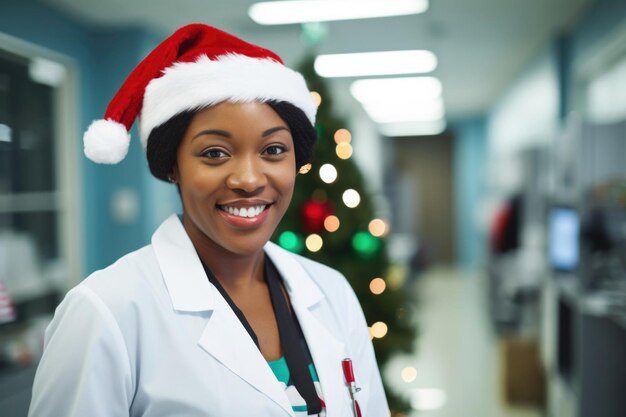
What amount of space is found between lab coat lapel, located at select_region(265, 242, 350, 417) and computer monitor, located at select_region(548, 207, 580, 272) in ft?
6.85

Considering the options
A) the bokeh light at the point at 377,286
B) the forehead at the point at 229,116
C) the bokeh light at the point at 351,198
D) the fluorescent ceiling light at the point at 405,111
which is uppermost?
the fluorescent ceiling light at the point at 405,111

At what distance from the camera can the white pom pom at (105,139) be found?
860mm

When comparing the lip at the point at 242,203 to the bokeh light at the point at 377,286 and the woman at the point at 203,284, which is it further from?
the bokeh light at the point at 377,286

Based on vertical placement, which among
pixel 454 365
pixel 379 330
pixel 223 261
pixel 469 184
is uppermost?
pixel 469 184

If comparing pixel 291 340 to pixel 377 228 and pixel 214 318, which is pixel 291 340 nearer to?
pixel 214 318

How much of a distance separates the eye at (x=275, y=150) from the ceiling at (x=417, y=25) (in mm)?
1703

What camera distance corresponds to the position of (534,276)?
4531 mm

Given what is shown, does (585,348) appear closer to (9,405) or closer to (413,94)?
(9,405)

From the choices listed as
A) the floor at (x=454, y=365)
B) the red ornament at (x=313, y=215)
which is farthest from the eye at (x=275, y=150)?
the floor at (x=454, y=365)

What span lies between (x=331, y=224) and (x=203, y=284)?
1293 millimetres

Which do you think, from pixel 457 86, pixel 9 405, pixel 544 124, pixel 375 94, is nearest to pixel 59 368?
pixel 9 405

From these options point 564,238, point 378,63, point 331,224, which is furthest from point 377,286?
point 378,63

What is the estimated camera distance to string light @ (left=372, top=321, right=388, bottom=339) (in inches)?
85.8

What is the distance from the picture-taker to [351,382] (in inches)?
37.6
